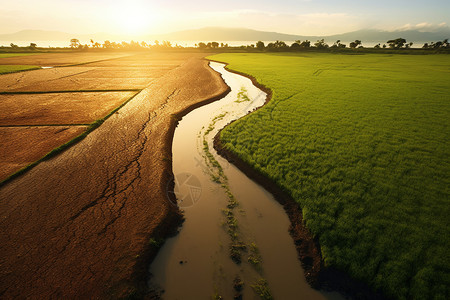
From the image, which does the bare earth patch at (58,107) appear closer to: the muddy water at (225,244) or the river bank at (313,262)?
the muddy water at (225,244)

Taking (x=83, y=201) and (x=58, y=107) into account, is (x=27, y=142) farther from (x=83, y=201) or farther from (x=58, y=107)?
(x=83, y=201)

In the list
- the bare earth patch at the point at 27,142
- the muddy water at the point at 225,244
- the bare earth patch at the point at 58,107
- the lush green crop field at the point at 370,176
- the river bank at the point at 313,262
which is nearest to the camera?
the river bank at the point at 313,262

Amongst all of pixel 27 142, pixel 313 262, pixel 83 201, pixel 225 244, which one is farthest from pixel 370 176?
pixel 27 142

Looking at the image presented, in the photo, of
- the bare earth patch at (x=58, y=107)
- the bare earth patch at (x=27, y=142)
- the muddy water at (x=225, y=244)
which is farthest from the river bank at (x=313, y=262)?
the bare earth patch at (x=58, y=107)

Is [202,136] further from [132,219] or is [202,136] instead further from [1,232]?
[1,232]

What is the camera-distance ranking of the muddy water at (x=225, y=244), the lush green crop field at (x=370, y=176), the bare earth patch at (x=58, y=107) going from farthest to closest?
1. the bare earth patch at (x=58, y=107)
2. the lush green crop field at (x=370, y=176)
3. the muddy water at (x=225, y=244)
